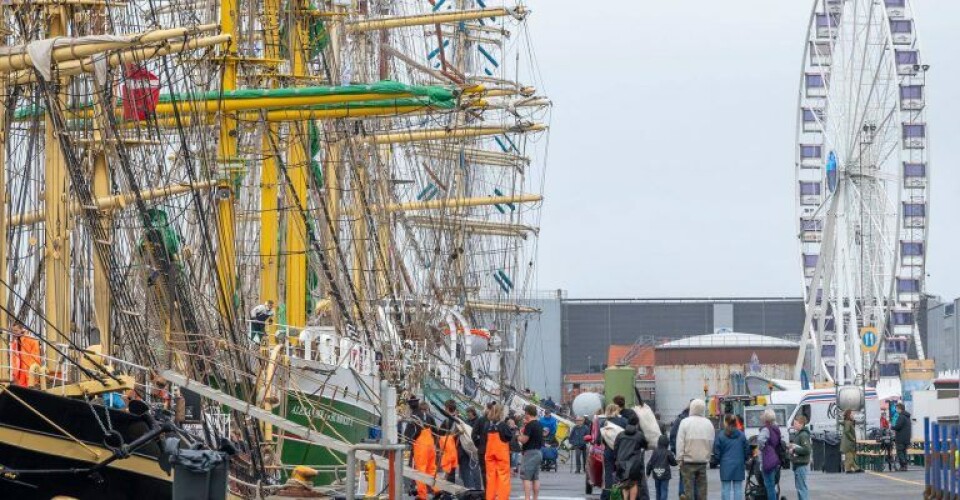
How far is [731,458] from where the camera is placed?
1091 inches

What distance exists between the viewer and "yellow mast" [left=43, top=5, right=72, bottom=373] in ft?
107

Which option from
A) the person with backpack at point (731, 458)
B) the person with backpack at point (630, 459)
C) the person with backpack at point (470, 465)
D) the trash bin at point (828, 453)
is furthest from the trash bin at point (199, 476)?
the trash bin at point (828, 453)

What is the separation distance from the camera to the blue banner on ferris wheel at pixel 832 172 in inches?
2618

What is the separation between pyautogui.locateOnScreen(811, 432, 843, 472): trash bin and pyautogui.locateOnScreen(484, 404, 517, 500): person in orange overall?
15027 mm

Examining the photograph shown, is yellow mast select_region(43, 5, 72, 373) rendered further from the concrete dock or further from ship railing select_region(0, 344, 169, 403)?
the concrete dock

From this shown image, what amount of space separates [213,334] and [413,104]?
32.0 feet

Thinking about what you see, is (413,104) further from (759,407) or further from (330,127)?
(759,407)

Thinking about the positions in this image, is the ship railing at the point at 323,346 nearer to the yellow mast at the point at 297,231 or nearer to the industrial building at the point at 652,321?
the yellow mast at the point at 297,231

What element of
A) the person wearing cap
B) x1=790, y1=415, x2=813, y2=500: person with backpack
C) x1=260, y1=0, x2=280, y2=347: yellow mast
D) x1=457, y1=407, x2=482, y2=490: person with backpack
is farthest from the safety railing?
x1=260, y1=0, x2=280, y2=347: yellow mast

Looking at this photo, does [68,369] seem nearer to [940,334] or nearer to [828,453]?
[828,453]

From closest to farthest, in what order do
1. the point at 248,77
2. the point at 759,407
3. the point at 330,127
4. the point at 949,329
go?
the point at 248,77
the point at 330,127
the point at 759,407
the point at 949,329

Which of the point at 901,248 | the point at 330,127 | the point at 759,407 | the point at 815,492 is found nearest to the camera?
the point at 815,492

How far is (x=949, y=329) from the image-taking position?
10088cm

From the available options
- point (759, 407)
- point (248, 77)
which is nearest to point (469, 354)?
point (759, 407)
